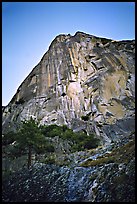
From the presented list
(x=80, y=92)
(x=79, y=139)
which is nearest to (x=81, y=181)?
(x=79, y=139)

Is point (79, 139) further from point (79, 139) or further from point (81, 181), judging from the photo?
point (81, 181)

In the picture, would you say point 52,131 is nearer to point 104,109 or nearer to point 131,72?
point 104,109

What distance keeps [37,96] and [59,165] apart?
131 feet

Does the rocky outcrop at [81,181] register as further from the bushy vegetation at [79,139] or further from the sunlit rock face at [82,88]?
the sunlit rock face at [82,88]

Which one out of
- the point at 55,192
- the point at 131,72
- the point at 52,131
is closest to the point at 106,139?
the point at 52,131

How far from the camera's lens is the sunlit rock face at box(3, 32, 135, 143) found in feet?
164

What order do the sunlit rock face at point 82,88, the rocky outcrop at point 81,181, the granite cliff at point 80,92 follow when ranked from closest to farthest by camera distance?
the rocky outcrop at point 81,181
the granite cliff at point 80,92
the sunlit rock face at point 82,88

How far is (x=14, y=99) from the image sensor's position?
60.3 metres

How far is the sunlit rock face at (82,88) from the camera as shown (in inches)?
1967

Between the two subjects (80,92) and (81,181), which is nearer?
(81,181)

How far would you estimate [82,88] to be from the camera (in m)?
56.4

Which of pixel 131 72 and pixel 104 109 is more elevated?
pixel 131 72

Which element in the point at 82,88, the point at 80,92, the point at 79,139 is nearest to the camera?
the point at 79,139

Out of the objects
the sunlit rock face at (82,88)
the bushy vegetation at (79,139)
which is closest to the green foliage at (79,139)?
the bushy vegetation at (79,139)
